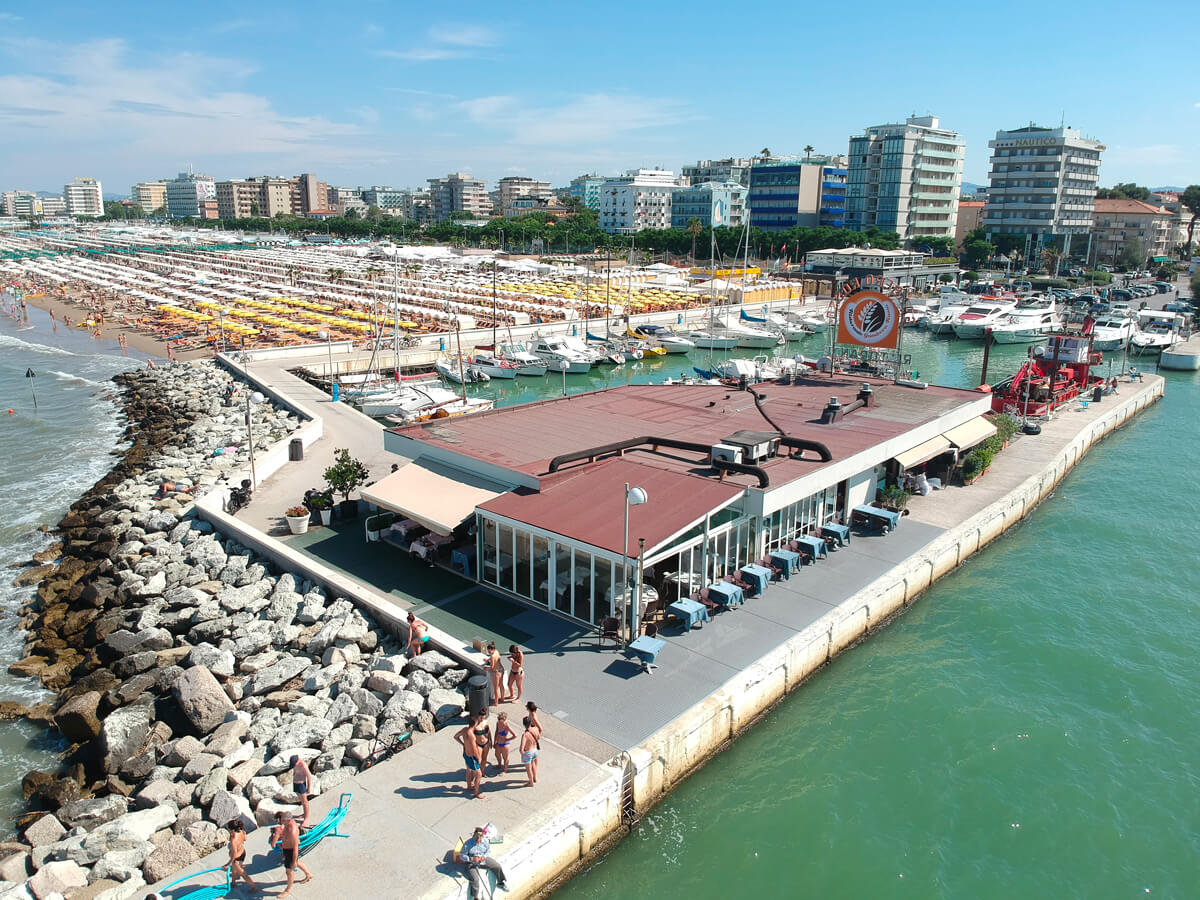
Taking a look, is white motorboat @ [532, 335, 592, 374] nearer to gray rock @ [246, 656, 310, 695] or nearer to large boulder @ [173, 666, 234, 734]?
gray rock @ [246, 656, 310, 695]

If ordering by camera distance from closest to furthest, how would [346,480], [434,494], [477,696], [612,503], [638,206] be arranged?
[477,696] < [612,503] < [434,494] < [346,480] < [638,206]

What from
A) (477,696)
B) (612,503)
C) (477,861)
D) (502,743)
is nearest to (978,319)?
(612,503)

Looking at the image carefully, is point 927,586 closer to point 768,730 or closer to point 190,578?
point 768,730

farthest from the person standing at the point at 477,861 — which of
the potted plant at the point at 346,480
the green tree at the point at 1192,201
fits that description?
the green tree at the point at 1192,201

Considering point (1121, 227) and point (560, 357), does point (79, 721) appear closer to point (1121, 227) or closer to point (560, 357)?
point (560, 357)

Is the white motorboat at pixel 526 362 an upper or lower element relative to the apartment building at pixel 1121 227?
lower

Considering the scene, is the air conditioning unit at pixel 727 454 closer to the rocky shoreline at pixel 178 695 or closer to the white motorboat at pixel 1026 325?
the rocky shoreline at pixel 178 695
